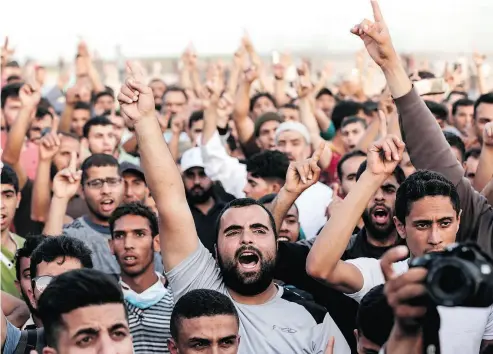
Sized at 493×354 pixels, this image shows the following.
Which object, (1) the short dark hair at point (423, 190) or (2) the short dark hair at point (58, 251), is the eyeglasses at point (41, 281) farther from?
(1) the short dark hair at point (423, 190)

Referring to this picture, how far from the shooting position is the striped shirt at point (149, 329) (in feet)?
15.3

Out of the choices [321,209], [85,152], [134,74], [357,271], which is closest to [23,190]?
[85,152]

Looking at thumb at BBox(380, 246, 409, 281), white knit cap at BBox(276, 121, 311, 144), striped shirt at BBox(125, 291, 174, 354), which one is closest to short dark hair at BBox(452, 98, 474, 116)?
white knit cap at BBox(276, 121, 311, 144)

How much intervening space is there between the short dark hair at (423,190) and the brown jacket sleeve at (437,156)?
0.74 ft

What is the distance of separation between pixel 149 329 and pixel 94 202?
6.45ft

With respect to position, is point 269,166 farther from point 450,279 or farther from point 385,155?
point 450,279

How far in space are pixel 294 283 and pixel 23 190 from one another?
3.36 meters

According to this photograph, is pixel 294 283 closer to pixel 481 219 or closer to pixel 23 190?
pixel 481 219

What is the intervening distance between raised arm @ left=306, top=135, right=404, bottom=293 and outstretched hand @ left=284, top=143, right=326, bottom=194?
1.69ft

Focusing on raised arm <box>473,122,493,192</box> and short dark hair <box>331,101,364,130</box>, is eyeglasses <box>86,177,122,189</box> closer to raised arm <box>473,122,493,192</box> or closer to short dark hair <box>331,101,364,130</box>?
raised arm <box>473,122,493,192</box>

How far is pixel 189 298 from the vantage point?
4012 mm

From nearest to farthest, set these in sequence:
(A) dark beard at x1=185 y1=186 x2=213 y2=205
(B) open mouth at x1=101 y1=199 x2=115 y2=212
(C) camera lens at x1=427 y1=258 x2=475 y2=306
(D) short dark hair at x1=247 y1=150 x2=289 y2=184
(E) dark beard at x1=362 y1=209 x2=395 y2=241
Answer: (C) camera lens at x1=427 y1=258 x2=475 y2=306 → (E) dark beard at x1=362 y1=209 x2=395 y2=241 → (B) open mouth at x1=101 y1=199 x2=115 y2=212 → (D) short dark hair at x1=247 y1=150 x2=289 y2=184 → (A) dark beard at x1=185 y1=186 x2=213 y2=205

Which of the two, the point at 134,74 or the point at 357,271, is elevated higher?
the point at 134,74

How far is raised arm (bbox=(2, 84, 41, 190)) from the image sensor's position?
24.3 feet
